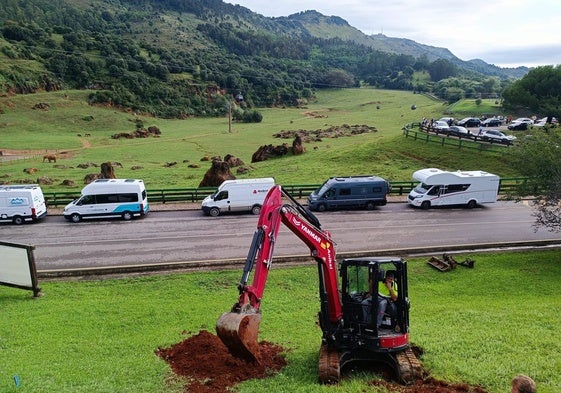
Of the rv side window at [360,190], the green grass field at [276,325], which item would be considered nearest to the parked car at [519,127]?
the rv side window at [360,190]

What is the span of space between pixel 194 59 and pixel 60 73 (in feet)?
167

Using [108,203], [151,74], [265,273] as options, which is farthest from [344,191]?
[151,74]

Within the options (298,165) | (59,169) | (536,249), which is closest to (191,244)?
(536,249)

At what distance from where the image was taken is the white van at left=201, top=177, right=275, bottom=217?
29.9 meters

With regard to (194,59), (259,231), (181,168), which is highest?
A: (194,59)

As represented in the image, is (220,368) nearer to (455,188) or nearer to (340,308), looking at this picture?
(340,308)

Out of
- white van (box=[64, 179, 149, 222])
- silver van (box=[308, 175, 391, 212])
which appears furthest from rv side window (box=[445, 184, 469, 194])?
white van (box=[64, 179, 149, 222])

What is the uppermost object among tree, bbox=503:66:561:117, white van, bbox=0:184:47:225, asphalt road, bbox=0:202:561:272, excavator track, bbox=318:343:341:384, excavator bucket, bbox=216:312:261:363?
tree, bbox=503:66:561:117

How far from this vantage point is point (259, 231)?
382 inches

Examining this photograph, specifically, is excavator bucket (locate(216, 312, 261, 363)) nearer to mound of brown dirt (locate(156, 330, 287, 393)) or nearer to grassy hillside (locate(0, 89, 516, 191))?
mound of brown dirt (locate(156, 330, 287, 393))

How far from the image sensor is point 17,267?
16781mm

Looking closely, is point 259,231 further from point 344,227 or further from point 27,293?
point 344,227

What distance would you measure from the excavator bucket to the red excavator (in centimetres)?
3

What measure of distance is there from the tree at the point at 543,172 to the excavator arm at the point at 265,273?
15.9 metres
